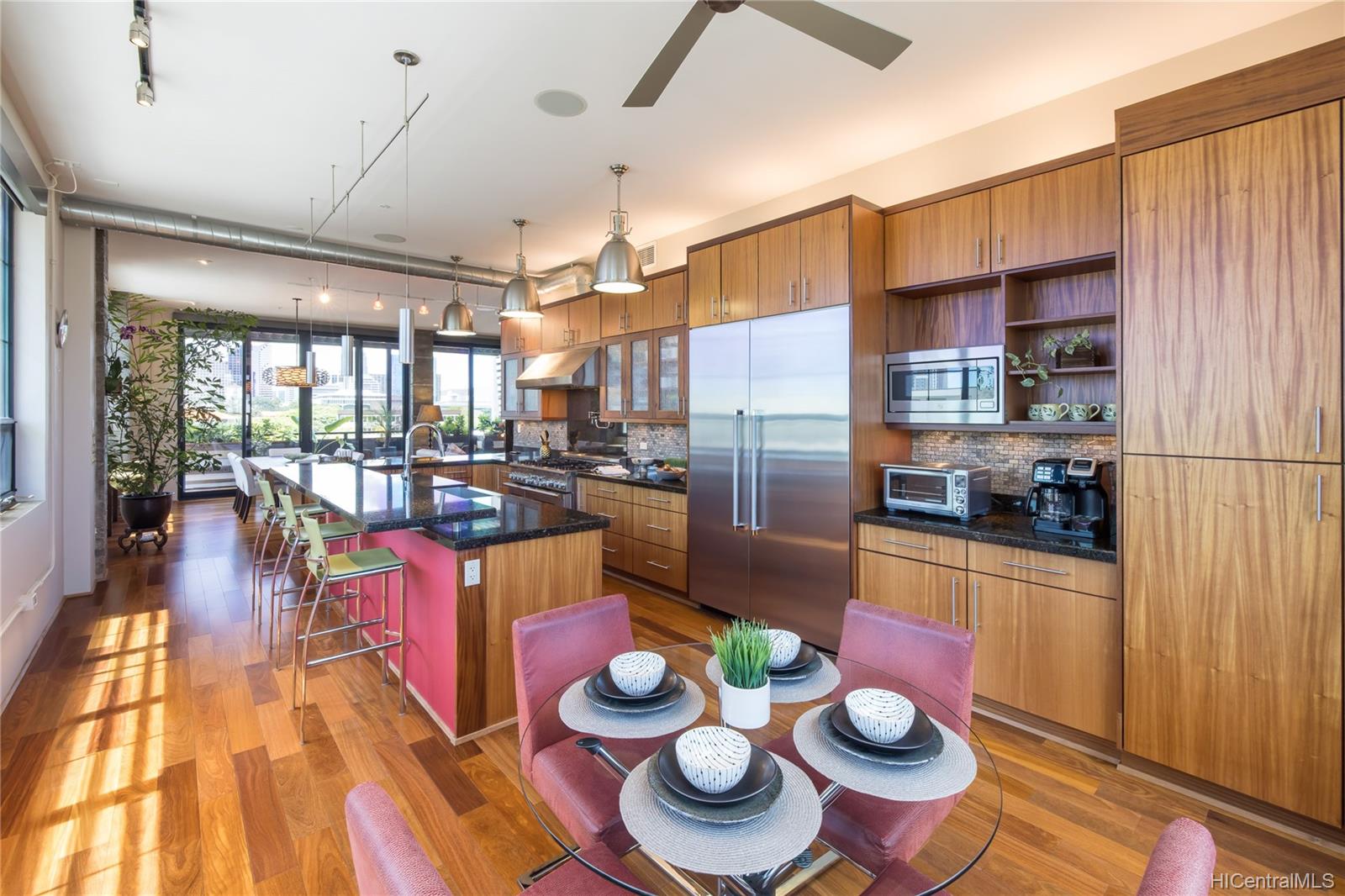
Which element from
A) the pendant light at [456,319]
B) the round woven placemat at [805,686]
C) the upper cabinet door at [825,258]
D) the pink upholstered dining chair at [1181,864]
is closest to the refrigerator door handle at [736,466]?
the upper cabinet door at [825,258]

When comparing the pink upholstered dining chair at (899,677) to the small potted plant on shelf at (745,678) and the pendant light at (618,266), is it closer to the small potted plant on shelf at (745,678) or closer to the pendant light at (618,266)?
the small potted plant on shelf at (745,678)

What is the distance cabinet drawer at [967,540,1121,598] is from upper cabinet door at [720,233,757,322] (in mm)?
1955

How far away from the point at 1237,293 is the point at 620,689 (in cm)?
250

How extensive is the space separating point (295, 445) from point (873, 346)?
993cm

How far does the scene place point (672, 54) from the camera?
2.04 metres

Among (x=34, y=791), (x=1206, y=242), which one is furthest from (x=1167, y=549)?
(x=34, y=791)

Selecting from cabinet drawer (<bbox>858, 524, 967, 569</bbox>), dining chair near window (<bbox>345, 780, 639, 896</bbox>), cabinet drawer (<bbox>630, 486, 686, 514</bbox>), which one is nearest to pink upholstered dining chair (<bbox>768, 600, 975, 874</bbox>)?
dining chair near window (<bbox>345, 780, 639, 896</bbox>)

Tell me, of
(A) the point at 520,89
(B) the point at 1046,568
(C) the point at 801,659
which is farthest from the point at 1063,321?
(A) the point at 520,89

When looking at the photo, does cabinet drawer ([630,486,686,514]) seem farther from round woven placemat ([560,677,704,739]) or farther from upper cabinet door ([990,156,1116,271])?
round woven placemat ([560,677,704,739])

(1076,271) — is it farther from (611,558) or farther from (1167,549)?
(611,558)

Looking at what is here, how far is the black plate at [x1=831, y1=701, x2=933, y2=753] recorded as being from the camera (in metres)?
1.17

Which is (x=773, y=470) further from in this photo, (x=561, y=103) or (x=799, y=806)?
(x=799, y=806)

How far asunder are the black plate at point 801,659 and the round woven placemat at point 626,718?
24 centimetres

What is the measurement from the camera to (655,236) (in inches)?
220
